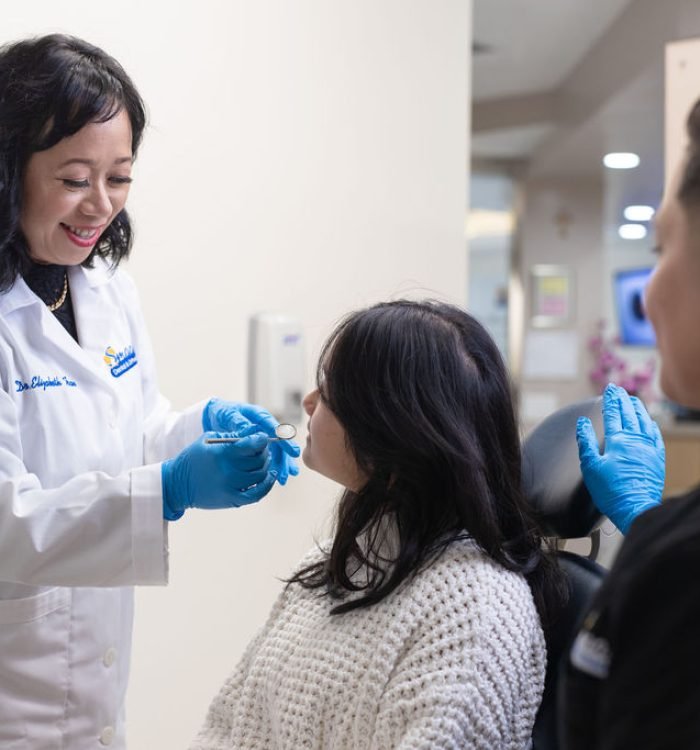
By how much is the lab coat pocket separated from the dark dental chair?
2.28 feet

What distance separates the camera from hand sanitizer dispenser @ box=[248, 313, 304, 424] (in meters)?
2.19

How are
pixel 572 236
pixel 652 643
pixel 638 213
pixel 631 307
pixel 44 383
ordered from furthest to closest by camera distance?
pixel 638 213 < pixel 631 307 < pixel 572 236 < pixel 44 383 < pixel 652 643

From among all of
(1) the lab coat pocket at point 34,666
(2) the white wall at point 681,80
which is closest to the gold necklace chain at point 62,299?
(1) the lab coat pocket at point 34,666

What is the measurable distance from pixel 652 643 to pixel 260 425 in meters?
0.98

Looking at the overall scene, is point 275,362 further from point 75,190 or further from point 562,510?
point 562,510

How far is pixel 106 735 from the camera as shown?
150 cm

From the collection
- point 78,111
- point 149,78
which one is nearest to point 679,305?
point 78,111

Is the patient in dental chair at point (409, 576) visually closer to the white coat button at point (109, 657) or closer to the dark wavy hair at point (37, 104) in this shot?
the white coat button at point (109, 657)

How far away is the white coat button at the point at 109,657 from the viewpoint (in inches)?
58.6

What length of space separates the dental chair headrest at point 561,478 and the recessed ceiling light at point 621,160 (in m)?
4.83

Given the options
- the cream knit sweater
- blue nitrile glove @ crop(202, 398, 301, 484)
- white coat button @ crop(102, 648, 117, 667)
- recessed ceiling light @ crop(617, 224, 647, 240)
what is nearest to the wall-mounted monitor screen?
recessed ceiling light @ crop(617, 224, 647, 240)

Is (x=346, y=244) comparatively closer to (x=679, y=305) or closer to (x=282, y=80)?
(x=282, y=80)

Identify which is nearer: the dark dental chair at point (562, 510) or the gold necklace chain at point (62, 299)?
the dark dental chair at point (562, 510)

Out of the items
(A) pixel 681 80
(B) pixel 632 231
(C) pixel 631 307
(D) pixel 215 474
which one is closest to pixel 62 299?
(D) pixel 215 474
